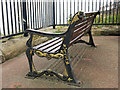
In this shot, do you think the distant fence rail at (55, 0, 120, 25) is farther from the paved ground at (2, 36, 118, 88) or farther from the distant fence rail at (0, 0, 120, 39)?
the paved ground at (2, 36, 118, 88)

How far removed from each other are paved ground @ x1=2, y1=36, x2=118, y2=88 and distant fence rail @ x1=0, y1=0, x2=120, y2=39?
2.82ft

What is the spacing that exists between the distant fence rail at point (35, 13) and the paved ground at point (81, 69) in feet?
2.82

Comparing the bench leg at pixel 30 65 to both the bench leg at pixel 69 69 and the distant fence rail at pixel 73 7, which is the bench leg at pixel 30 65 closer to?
the bench leg at pixel 69 69

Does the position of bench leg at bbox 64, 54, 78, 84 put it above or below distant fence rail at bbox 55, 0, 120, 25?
below

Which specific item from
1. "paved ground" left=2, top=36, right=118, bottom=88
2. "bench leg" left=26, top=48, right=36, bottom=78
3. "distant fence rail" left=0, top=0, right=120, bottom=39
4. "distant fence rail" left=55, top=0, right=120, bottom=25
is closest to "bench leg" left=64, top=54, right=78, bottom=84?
"paved ground" left=2, top=36, right=118, bottom=88

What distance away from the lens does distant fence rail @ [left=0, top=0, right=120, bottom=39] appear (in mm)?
4168

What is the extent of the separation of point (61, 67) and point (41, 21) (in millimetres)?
2796

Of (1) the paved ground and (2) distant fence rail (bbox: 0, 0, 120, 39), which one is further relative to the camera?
(2) distant fence rail (bbox: 0, 0, 120, 39)

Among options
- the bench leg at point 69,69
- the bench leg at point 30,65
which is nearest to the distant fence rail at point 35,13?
the bench leg at point 30,65

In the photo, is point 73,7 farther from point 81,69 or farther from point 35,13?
point 81,69

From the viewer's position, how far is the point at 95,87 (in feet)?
8.72

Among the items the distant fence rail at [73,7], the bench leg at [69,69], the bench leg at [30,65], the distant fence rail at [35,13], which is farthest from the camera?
the distant fence rail at [73,7]

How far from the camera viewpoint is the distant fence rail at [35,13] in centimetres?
417

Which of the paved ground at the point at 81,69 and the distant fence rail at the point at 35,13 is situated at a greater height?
the distant fence rail at the point at 35,13
